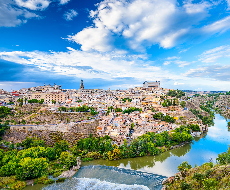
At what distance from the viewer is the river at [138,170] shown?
14.6 meters

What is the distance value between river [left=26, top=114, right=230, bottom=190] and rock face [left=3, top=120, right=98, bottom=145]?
22.4 feet

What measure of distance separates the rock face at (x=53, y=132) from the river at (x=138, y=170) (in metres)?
6.82

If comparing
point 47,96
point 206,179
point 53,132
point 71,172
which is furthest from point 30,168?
point 47,96

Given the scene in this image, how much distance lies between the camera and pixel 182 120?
33531 millimetres

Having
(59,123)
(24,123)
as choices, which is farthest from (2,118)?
(59,123)

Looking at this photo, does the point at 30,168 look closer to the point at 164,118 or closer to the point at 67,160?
the point at 67,160

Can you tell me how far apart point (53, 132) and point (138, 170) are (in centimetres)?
1462

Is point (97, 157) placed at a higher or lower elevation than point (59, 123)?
lower

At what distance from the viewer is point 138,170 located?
17.5 meters

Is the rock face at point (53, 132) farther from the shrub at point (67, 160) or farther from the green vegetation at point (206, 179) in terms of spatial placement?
the green vegetation at point (206, 179)

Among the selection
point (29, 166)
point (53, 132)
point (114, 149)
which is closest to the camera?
point (29, 166)

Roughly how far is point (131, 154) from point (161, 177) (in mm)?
4865

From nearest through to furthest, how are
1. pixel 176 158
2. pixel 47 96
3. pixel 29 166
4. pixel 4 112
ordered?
pixel 29 166, pixel 176 158, pixel 4 112, pixel 47 96

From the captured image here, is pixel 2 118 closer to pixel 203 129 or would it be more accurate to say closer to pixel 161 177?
pixel 161 177
